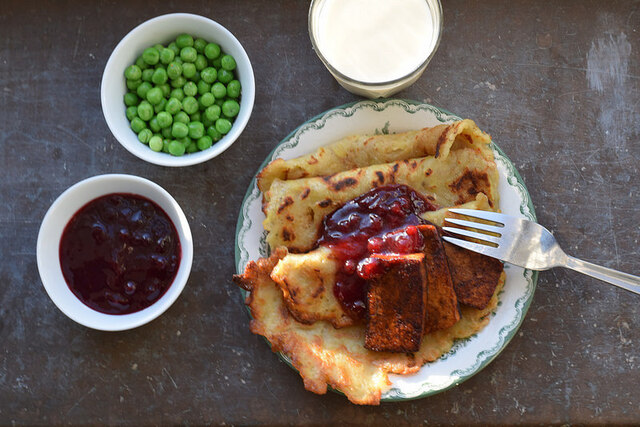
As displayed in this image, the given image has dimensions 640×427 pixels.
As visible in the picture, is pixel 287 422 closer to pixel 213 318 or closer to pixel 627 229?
pixel 213 318

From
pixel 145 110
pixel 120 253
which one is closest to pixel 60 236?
pixel 120 253

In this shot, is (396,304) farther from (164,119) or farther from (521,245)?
(164,119)

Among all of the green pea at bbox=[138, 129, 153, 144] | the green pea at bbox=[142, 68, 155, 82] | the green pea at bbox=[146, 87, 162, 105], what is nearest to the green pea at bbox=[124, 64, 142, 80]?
the green pea at bbox=[142, 68, 155, 82]

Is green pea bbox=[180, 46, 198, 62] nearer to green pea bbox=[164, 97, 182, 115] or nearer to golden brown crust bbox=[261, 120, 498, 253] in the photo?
green pea bbox=[164, 97, 182, 115]

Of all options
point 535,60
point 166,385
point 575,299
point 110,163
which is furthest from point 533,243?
point 110,163

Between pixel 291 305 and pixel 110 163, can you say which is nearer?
pixel 291 305

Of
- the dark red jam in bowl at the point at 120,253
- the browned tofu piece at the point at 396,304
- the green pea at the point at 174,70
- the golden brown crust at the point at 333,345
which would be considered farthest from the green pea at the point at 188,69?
the browned tofu piece at the point at 396,304
